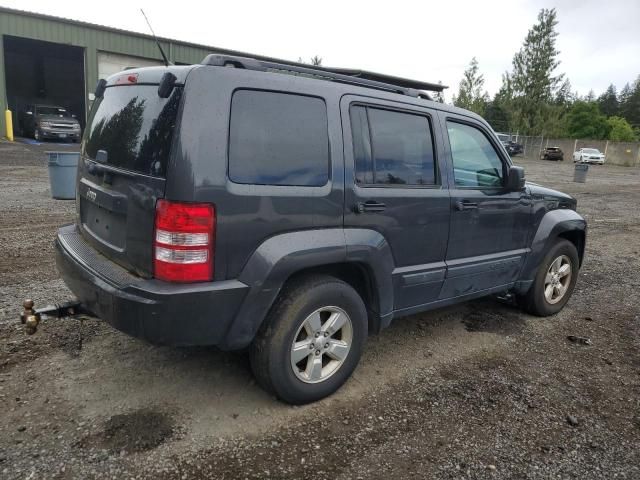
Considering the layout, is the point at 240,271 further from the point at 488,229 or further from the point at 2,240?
the point at 2,240

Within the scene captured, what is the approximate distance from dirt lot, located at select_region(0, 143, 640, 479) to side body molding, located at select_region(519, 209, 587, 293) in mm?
482

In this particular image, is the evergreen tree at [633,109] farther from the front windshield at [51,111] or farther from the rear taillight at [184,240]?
the rear taillight at [184,240]

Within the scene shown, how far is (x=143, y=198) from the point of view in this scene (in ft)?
8.64

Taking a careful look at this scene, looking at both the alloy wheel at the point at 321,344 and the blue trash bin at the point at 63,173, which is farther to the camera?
the blue trash bin at the point at 63,173

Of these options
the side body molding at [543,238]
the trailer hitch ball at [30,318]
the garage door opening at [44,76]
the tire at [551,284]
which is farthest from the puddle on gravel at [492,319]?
the garage door opening at [44,76]

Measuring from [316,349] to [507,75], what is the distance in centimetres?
6278

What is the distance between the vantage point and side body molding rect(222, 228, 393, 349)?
2.67 m

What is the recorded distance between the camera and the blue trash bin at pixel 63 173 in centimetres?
846

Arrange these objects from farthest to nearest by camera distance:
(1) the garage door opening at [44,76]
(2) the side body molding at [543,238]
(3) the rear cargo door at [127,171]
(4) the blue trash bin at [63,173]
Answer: (1) the garage door opening at [44,76], (4) the blue trash bin at [63,173], (2) the side body molding at [543,238], (3) the rear cargo door at [127,171]

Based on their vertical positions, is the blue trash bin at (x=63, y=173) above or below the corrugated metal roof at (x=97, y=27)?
below

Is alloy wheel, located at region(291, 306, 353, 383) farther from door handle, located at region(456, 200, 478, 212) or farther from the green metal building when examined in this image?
the green metal building

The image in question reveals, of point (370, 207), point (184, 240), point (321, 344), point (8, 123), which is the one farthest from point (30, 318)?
point (8, 123)

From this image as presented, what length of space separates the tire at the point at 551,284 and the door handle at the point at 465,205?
1263 mm

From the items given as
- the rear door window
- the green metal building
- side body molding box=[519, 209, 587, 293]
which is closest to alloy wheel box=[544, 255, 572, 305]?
side body molding box=[519, 209, 587, 293]
